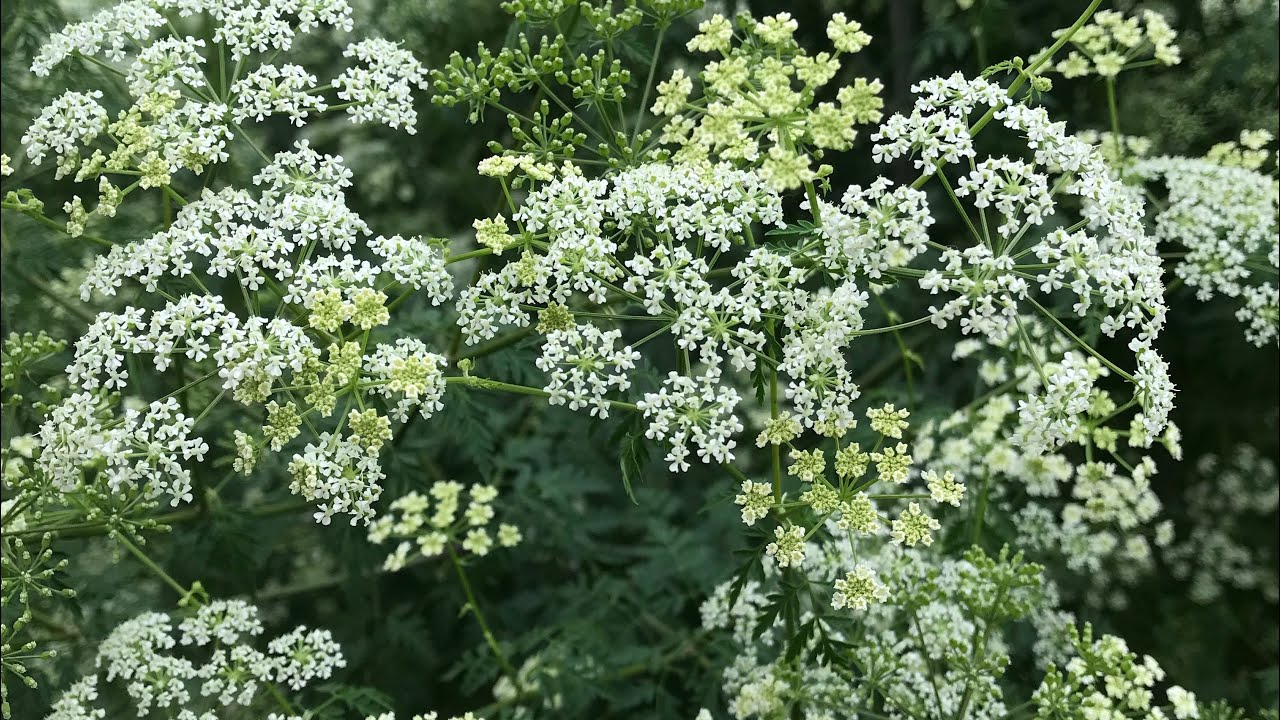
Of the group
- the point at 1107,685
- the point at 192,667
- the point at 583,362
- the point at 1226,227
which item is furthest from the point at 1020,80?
the point at 192,667

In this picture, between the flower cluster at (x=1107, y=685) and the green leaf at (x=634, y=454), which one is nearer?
the green leaf at (x=634, y=454)

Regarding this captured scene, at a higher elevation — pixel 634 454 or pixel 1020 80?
pixel 1020 80

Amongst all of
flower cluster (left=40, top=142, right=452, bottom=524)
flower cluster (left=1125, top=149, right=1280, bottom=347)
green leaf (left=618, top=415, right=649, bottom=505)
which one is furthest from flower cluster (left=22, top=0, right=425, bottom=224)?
flower cluster (left=1125, top=149, right=1280, bottom=347)

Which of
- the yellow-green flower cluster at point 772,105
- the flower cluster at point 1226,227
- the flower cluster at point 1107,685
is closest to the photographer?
the yellow-green flower cluster at point 772,105

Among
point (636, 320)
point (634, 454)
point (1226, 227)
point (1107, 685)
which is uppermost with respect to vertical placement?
point (1226, 227)

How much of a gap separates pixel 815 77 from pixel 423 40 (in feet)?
13.2

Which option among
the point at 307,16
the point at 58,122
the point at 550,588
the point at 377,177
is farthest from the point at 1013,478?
the point at 377,177

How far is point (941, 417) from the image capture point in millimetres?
4309

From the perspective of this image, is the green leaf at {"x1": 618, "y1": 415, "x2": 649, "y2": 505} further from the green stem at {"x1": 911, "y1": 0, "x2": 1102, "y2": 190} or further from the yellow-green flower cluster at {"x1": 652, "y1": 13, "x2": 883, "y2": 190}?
the green stem at {"x1": 911, "y1": 0, "x2": 1102, "y2": 190}

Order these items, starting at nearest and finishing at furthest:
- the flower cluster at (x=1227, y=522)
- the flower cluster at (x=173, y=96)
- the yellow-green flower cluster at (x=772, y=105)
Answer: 1. the yellow-green flower cluster at (x=772, y=105)
2. the flower cluster at (x=173, y=96)
3. the flower cluster at (x=1227, y=522)

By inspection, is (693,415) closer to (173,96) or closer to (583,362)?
(583,362)

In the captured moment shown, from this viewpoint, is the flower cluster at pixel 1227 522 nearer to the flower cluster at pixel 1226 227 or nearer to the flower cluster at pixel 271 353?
the flower cluster at pixel 1226 227

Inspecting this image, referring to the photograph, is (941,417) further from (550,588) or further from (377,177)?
(377,177)

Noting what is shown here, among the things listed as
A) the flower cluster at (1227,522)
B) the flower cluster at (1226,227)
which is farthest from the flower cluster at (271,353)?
the flower cluster at (1227,522)
